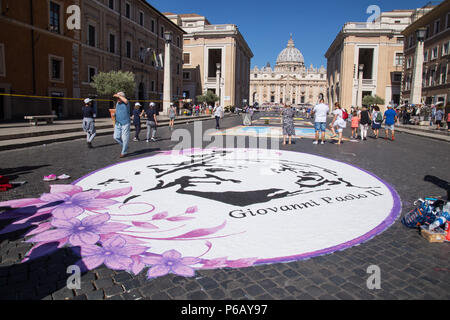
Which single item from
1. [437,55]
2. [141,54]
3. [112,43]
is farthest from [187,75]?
[437,55]

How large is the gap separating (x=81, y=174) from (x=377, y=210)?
569 centimetres

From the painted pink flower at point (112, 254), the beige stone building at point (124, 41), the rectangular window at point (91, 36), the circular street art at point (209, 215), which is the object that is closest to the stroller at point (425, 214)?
the circular street art at point (209, 215)

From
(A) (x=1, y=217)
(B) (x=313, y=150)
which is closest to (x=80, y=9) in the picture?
(B) (x=313, y=150)

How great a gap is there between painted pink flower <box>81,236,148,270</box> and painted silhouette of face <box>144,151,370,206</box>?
192 cm

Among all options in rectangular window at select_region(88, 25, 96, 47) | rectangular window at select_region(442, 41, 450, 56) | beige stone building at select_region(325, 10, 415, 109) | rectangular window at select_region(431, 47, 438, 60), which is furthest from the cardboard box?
beige stone building at select_region(325, 10, 415, 109)

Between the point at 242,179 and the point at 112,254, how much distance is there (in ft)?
11.9

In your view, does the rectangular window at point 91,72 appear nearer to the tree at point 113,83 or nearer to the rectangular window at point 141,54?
the tree at point 113,83

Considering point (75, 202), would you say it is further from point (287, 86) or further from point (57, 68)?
point (287, 86)

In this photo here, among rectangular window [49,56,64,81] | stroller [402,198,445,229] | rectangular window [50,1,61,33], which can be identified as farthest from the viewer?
rectangular window [49,56,64,81]

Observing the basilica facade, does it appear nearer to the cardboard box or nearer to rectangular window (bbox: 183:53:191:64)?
rectangular window (bbox: 183:53:191:64)

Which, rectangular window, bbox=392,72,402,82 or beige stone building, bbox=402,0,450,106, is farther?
rectangular window, bbox=392,72,402,82

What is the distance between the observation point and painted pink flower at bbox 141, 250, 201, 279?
2957 mm

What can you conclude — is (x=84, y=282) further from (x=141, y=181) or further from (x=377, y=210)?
(x=377, y=210)

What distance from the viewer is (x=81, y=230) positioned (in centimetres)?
387
